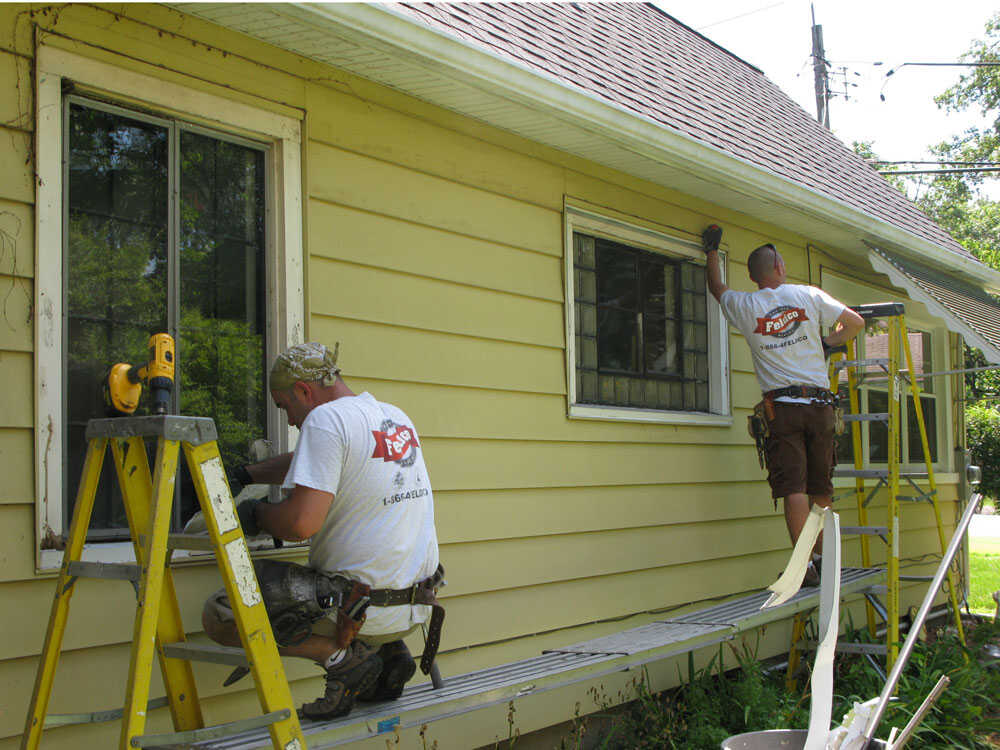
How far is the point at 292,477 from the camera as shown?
277 cm

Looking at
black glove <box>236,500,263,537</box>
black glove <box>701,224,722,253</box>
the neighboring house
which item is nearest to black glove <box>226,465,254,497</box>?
black glove <box>236,500,263,537</box>

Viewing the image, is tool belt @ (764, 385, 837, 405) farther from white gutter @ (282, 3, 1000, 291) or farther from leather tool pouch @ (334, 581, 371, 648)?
leather tool pouch @ (334, 581, 371, 648)

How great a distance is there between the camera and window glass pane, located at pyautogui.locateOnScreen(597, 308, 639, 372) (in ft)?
17.1

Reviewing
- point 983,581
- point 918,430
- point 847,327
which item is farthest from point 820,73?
point 847,327

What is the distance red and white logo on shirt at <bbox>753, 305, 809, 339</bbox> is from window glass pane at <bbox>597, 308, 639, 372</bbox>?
0.74 metres

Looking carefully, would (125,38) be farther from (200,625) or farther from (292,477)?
(200,625)

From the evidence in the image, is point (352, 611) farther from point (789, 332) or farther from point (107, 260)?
point (789, 332)

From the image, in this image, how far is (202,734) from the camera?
7.84ft

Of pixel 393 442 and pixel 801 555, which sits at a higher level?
pixel 393 442

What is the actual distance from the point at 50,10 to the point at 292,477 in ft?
5.57

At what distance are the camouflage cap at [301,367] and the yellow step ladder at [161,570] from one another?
0.52 metres

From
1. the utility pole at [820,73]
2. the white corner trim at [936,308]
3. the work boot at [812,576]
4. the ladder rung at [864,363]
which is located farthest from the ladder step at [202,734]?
the utility pole at [820,73]

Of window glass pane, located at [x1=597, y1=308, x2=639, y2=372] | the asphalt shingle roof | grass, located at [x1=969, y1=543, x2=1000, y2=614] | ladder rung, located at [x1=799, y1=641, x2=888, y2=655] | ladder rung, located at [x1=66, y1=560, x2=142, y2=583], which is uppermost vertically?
the asphalt shingle roof

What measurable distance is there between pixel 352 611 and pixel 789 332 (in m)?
3.31
